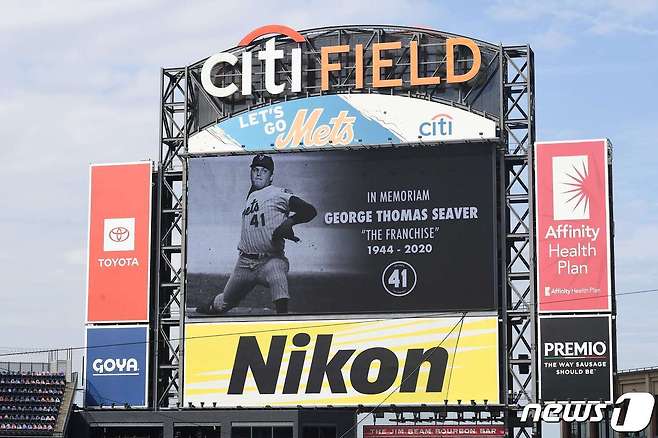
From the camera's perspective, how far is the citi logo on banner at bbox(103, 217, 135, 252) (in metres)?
60.6

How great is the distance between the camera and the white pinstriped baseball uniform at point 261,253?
5762cm

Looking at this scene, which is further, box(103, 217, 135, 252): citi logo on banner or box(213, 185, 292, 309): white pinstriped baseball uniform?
box(103, 217, 135, 252): citi logo on banner

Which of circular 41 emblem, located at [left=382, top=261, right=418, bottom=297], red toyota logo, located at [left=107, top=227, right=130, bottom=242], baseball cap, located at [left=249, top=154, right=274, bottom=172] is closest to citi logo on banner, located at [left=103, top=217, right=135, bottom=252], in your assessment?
red toyota logo, located at [left=107, top=227, right=130, bottom=242]

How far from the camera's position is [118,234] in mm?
60781

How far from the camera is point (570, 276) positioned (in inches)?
2175

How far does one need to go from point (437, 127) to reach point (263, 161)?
775 cm

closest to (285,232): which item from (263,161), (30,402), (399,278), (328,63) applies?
(263,161)

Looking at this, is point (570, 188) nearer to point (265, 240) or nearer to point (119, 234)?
point (265, 240)

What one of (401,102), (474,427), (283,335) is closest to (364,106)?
(401,102)

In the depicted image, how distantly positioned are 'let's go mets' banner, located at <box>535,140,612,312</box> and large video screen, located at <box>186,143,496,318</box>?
2148 millimetres

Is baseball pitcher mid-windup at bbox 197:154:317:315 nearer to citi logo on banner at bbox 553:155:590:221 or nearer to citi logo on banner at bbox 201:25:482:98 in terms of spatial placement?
citi logo on banner at bbox 201:25:482:98

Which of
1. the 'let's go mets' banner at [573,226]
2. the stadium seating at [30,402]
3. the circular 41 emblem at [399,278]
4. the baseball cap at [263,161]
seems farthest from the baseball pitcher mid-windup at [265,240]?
the 'let's go mets' banner at [573,226]

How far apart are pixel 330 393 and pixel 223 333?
5.34m

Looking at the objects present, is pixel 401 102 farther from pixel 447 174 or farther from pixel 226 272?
pixel 226 272
